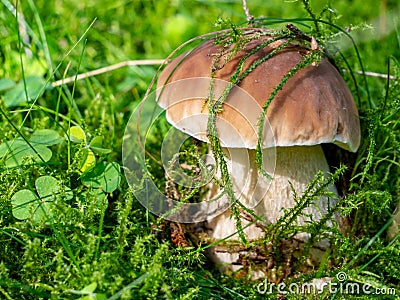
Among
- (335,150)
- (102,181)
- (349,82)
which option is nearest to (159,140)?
(102,181)

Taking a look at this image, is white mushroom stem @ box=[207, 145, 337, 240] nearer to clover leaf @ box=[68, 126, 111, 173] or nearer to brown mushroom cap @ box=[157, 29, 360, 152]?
brown mushroom cap @ box=[157, 29, 360, 152]

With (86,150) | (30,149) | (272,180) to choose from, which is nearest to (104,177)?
(86,150)

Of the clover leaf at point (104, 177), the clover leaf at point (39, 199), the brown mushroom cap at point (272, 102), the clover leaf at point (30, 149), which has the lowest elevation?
the clover leaf at point (39, 199)

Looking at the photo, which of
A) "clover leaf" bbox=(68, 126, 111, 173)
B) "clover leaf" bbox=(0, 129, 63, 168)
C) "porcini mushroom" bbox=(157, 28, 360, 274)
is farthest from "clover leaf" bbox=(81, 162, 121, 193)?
"porcini mushroom" bbox=(157, 28, 360, 274)

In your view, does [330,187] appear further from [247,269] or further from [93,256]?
[93,256]

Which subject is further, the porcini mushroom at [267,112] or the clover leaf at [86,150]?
the clover leaf at [86,150]

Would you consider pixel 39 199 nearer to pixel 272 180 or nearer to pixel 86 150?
pixel 86 150

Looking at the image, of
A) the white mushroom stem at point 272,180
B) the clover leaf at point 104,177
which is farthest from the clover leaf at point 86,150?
the white mushroom stem at point 272,180

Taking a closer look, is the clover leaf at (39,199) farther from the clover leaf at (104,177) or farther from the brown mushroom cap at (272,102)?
the brown mushroom cap at (272,102)
